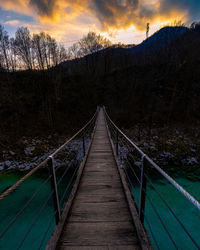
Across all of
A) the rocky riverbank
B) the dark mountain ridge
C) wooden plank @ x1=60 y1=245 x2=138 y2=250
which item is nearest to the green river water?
the rocky riverbank

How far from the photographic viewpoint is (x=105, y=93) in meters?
34.4

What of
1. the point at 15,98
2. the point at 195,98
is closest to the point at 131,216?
the point at 15,98

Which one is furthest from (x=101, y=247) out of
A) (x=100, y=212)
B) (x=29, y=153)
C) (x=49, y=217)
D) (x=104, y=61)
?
(x=104, y=61)

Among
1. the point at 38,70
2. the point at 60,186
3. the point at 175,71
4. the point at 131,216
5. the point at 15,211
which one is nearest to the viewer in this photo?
the point at 131,216

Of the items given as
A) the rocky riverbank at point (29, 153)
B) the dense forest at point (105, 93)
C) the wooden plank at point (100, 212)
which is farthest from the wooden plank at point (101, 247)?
the dense forest at point (105, 93)

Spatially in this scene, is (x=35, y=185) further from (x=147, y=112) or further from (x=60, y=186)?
(x=147, y=112)

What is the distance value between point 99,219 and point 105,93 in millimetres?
33981

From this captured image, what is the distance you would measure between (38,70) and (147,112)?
23.9 m

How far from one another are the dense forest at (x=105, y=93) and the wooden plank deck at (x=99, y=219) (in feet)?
48.0

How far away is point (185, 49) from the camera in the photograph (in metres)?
29.1

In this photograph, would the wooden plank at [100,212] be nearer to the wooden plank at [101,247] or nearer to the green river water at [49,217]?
the wooden plank at [101,247]

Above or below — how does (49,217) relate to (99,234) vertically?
below

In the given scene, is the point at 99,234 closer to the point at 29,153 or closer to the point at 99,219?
the point at 99,219

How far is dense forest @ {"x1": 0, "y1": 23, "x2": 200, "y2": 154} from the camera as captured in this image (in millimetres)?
19531
